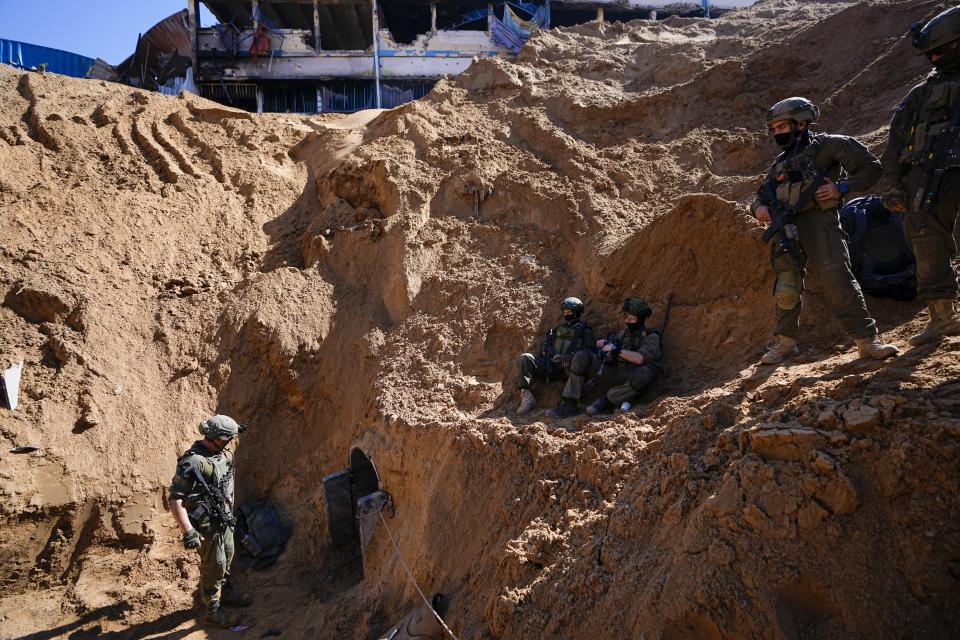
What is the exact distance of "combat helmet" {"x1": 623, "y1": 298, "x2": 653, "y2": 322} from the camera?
5.81m

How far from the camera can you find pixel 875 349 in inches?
154

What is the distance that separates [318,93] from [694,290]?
16.3 meters

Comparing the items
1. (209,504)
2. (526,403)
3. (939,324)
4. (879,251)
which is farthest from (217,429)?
(879,251)

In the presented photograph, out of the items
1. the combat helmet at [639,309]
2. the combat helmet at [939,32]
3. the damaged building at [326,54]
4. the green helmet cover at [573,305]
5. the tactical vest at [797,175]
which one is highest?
the damaged building at [326,54]

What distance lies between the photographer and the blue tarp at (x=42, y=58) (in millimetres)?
17219

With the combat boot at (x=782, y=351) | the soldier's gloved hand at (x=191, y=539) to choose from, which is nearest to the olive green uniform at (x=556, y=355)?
the combat boot at (x=782, y=351)

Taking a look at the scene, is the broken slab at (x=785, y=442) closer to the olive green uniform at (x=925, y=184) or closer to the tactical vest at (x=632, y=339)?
the olive green uniform at (x=925, y=184)

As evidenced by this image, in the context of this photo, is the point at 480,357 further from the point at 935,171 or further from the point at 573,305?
the point at 935,171

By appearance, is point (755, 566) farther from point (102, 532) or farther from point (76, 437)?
point (76, 437)

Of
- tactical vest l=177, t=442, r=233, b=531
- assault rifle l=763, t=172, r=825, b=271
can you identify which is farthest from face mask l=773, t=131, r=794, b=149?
tactical vest l=177, t=442, r=233, b=531

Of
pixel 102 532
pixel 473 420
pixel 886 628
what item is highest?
pixel 473 420

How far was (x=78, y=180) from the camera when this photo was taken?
8727 millimetres

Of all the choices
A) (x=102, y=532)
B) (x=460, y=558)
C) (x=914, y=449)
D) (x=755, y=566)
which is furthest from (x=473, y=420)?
(x=102, y=532)

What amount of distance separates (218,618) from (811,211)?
6.55 meters
